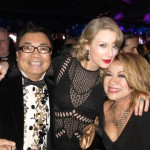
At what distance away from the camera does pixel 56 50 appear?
28.8ft

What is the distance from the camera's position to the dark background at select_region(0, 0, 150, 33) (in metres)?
16.0

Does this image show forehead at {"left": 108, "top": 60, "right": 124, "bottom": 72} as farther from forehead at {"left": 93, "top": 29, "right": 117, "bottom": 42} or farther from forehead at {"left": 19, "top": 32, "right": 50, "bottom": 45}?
forehead at {"left": 19, "top": 32, "right": 50, "bottom": 45}

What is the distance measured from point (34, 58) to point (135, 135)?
1.11 meters

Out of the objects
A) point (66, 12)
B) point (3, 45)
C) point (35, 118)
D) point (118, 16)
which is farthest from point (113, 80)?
point (66, 12)

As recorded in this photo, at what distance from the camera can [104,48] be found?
268cm

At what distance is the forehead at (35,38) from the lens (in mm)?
2367

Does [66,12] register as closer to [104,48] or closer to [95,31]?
[95,31]

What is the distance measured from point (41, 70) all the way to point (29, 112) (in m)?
0.40

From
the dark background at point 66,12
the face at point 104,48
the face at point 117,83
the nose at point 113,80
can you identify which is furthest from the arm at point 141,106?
the dark background at point 66,12

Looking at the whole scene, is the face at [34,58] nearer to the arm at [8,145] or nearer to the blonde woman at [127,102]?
the blonde woman at [127,102]

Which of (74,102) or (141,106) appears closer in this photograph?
(141,106)

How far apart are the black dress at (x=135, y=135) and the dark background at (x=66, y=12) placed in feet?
48.2

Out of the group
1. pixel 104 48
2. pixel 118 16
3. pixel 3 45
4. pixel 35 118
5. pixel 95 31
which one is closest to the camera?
pixel 35 118

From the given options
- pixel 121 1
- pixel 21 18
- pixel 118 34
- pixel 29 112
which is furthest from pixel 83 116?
pixel 121 1
